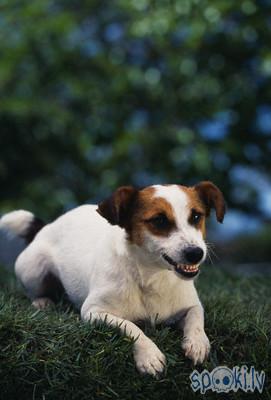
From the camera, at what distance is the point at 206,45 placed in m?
12.4

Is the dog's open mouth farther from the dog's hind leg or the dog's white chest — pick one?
the dog's hind leg

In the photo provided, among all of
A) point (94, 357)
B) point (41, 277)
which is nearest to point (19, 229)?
point (41, 277)

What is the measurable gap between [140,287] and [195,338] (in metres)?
0.35

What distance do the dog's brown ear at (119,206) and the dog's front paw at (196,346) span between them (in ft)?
1.92

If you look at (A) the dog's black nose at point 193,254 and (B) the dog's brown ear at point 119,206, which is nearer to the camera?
(A) the dog's black nose at point 193,254

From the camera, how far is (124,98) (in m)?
12.9

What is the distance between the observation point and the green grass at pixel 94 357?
3162 mm

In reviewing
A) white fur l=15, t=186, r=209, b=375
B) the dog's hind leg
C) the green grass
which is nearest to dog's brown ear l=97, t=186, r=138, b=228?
white fur l=15, t=186, r=209, b=375

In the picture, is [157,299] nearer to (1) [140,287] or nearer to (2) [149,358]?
(1) [140,287]

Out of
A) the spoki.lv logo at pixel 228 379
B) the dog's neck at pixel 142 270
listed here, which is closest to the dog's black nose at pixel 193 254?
the dog's neck at pixel 142 270

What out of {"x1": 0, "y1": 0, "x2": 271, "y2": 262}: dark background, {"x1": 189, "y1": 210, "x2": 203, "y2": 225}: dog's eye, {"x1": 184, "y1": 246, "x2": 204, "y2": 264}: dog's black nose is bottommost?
{"x1": 0, "y1": 0, "x2": 271, "y2": 262}: dark background

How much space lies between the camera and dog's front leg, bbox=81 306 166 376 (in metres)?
3.15

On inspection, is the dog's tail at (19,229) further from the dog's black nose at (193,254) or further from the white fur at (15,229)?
the dog's black nose at (193,254)

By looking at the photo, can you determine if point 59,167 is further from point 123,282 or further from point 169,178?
point 123,282
